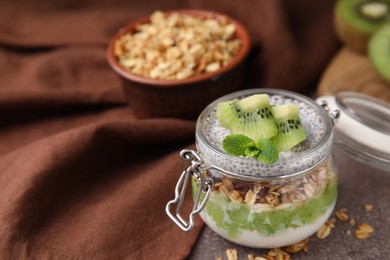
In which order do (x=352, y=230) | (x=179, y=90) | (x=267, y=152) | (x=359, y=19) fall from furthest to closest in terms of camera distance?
(x=359, y=19), (x=179, y=90), (x=352, y=230), (x=267, y=152)

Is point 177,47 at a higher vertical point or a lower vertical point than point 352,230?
higher

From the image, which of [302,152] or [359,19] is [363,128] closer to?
[302,152]

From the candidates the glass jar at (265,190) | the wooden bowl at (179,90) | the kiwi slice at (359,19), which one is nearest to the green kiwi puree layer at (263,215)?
the glass jar at (265,190)

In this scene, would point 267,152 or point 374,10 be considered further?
point 374,10

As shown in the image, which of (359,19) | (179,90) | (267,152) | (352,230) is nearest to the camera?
(267,152)

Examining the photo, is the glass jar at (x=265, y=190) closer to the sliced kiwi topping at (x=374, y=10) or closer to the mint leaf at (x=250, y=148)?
the mint leaf at (x=250, y=148)

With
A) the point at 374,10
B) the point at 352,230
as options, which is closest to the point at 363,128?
the point at 352,230

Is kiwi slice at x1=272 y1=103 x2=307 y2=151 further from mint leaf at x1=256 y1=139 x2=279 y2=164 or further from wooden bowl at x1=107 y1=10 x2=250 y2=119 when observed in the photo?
wooden bowl at x1=107 y1=10 x2=250 y2=119

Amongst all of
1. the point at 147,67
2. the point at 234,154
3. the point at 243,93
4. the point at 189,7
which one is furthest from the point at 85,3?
the point at 234,154
